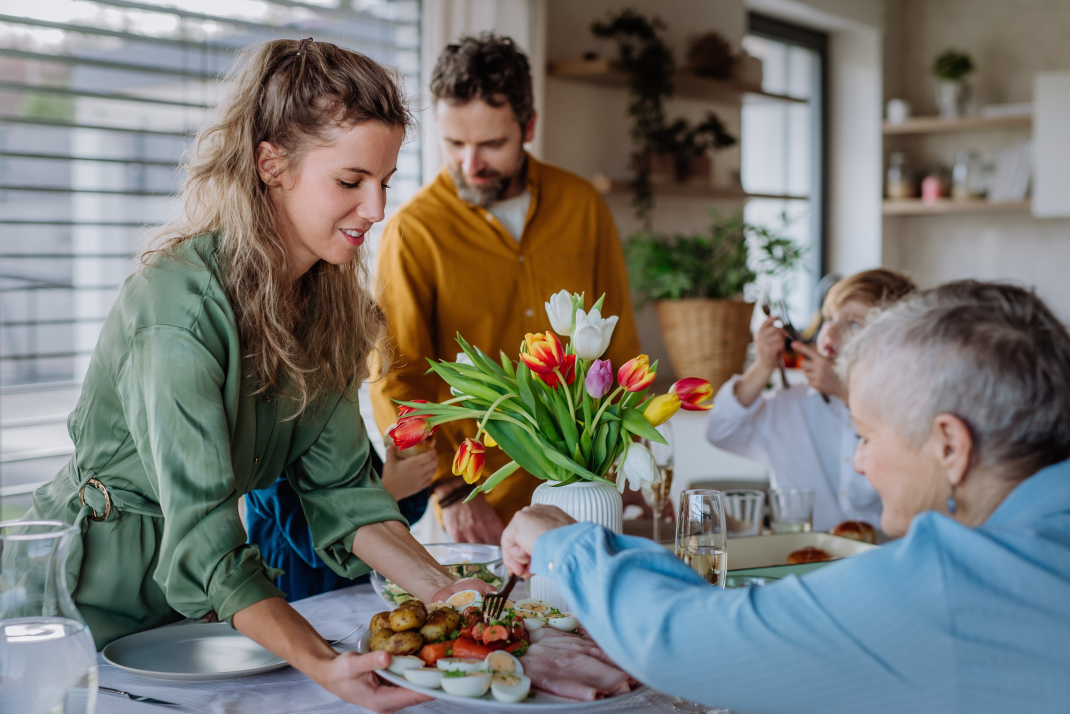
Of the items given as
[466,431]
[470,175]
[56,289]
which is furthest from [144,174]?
[466,431]

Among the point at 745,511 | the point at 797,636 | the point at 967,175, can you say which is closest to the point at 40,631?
the point at 797,636

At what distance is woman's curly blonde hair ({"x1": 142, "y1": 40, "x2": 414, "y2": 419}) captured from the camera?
1.18 m

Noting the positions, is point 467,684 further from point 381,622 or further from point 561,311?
point 561,311

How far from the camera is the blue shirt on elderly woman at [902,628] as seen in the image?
77cm

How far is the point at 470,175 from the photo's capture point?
2180 millimetres

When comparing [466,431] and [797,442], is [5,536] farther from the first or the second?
[797,442]

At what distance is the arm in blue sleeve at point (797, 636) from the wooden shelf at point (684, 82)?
2739 mm

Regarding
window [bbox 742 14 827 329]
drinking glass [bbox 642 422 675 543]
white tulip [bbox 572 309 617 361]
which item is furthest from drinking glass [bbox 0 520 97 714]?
window [bbox 742 14 827 329]

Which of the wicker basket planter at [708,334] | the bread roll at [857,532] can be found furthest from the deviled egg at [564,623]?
the wicker basket planter at [708,334]

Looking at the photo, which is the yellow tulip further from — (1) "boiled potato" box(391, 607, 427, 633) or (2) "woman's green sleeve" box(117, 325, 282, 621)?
(2) "woman's green sleeve" box(117, 325, 282, 621)

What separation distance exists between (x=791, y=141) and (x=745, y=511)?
383cm

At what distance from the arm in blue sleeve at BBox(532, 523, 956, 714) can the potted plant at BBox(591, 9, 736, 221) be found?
9.56ft

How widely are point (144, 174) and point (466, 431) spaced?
114 cm

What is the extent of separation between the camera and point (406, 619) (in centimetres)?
104
